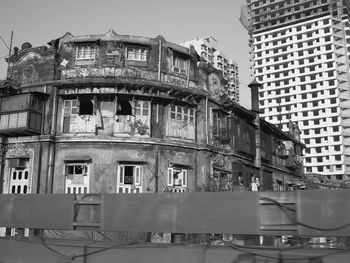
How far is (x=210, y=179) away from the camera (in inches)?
896

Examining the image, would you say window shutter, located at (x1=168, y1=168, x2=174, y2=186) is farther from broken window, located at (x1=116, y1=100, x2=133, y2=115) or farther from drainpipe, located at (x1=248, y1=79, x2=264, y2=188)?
drainpipe, located at (x1=248, y1=79, x2=264, y2=188)

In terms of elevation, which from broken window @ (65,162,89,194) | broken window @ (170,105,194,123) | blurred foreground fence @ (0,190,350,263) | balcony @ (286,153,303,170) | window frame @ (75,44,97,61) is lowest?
blurred foreground fence @ (0,190,350,263)

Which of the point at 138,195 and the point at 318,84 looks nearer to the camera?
the point at 138,195

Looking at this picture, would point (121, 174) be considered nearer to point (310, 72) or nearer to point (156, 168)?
point (156, 168)

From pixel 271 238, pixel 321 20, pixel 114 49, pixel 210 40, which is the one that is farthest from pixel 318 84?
pixel 271 238

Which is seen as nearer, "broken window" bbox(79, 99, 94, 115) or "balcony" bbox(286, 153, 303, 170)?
"broken window" bbox(79, 99, 94, 115)

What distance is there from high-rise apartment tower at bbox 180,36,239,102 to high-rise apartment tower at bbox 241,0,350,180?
8355 millimetres

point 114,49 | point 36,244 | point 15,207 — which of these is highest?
point 114,49

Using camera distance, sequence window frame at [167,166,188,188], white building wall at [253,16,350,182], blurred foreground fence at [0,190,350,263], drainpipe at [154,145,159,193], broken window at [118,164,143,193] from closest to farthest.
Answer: blurred foreground fence at [0,190,350,263], broken window at [118,164,143,193], drainpipe at [154,145,159,193], window frame at [167,166,188,188], white building wall at [253,16,350,182]

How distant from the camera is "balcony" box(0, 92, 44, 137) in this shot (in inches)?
810

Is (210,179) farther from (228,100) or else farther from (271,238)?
(271,238)

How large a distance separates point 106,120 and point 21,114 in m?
4.87

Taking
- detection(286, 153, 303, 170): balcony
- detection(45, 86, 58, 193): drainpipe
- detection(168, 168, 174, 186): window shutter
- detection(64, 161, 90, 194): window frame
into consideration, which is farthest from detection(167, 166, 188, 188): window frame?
detection(286, 153, 303, 170): balcony

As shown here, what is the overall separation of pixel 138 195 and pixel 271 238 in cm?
257
